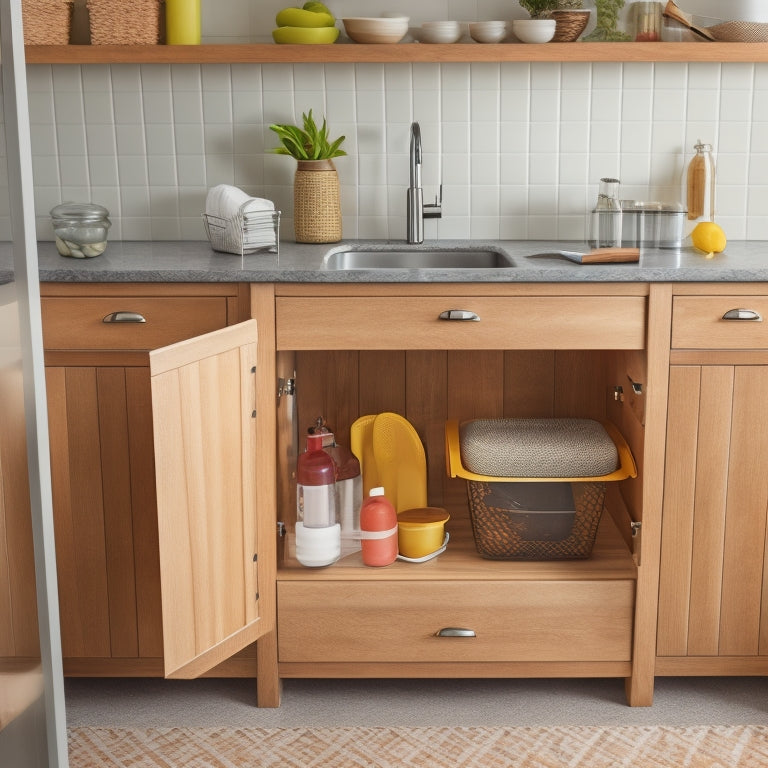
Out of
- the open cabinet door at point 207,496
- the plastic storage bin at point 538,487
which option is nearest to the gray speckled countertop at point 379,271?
the open cabinet door at point 207,496

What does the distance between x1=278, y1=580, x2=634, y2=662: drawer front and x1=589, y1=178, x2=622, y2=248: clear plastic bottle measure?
0.90 m

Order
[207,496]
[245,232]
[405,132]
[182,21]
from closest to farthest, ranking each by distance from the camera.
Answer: [207,496] < [245,232] < [182,21] < [405,132]

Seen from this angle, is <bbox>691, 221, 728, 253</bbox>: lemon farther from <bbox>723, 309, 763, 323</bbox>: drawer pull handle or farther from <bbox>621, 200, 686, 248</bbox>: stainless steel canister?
<bbox>723, 309, 763, 323</bbox>: drawer pull handle

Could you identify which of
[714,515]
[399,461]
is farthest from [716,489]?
[399,461]

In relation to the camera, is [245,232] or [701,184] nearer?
[245,232]

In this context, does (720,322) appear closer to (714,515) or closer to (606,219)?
(714,515)

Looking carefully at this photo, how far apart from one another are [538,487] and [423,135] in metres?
1.05

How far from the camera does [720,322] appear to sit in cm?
231

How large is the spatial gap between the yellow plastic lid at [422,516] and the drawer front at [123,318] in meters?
0.67

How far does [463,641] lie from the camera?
246cm

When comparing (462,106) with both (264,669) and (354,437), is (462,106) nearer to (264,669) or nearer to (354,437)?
(354,437)

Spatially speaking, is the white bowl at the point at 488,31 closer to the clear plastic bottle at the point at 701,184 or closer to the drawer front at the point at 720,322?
the clear plastic bottle at the point at 701,184

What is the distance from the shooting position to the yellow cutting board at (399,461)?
8.79 feet

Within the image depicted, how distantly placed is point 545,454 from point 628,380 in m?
0.29
